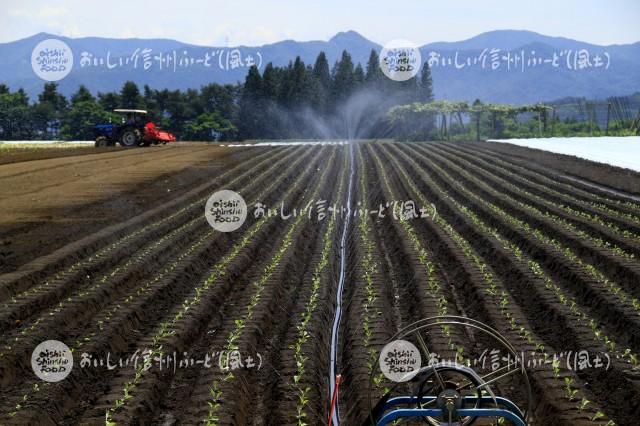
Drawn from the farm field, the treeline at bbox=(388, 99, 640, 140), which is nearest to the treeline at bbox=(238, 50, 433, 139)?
the treeline at bbox=(388, 99, 640, 140)

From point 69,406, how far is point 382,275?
20.3 feet

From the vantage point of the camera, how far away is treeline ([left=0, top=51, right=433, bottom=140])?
72588mm

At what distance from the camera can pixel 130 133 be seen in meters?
40.1

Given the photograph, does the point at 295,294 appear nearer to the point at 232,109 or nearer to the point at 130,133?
the point at 130,133

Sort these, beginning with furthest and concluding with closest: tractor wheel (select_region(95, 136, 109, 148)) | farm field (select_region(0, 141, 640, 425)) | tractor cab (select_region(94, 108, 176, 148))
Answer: tractor wheel (select_region(95, 136, 109, 148)) → tractor cab (select_region(94, 108, 176, 148)) → farm field (select_region(0, 141, 640, 425))

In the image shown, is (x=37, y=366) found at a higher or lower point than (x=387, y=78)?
lower

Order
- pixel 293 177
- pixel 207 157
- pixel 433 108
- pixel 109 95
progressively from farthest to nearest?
pixel 109 95
pixel 433 108
pixel 207 157
pixel 293 177

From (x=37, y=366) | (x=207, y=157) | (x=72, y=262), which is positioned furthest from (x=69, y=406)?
(x=207, y=157)

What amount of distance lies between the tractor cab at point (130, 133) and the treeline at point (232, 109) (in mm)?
29030

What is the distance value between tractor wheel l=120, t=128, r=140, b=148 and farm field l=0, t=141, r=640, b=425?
60.0 ft

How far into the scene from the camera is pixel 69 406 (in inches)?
286

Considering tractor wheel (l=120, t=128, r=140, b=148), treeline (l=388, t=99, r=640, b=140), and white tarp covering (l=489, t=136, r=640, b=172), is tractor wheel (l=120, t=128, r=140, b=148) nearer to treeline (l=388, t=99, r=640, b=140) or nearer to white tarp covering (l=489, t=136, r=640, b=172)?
white tarp covering (l=489, t=136, r=640, b=172)

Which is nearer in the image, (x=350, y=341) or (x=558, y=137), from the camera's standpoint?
(x=350, y=341)

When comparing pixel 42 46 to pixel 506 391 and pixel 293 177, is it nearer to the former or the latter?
pixel 293 177
